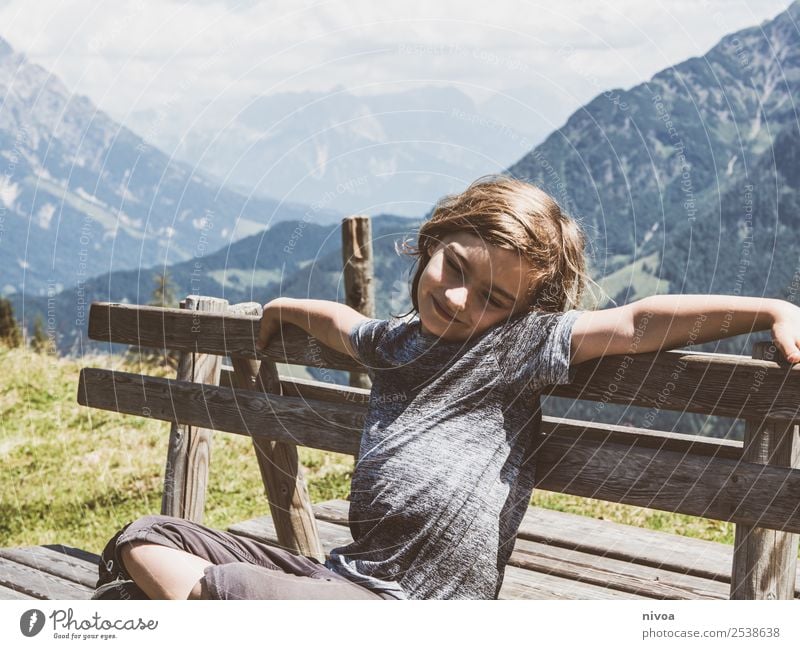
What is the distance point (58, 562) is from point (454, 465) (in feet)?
7.44

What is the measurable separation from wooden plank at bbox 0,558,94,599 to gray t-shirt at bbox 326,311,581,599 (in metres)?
1.54

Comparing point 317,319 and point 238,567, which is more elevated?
point 317,319

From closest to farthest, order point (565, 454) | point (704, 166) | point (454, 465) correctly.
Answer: point (454, 465) → point (565, 454) → point (704, 166)

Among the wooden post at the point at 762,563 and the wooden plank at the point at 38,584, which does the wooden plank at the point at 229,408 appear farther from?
the wooden post at the point at 762,563

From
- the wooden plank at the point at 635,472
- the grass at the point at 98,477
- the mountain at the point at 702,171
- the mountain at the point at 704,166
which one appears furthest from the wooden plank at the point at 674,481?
the mountain at the point at 704,166

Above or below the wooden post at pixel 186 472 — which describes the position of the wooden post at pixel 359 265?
above

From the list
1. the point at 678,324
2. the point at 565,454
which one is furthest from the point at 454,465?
the point at 678,324

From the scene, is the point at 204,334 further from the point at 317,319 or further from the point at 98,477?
the point at 98,477

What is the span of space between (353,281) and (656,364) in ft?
14.7

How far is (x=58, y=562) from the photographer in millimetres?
4129

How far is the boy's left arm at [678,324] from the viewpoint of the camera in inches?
92.3

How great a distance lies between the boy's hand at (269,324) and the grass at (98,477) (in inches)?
111

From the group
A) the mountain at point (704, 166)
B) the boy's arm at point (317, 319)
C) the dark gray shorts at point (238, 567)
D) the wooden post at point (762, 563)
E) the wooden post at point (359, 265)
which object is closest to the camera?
the dark gray shorts at point (238, 567)

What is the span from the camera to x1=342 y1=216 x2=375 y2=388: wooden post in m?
6.94
